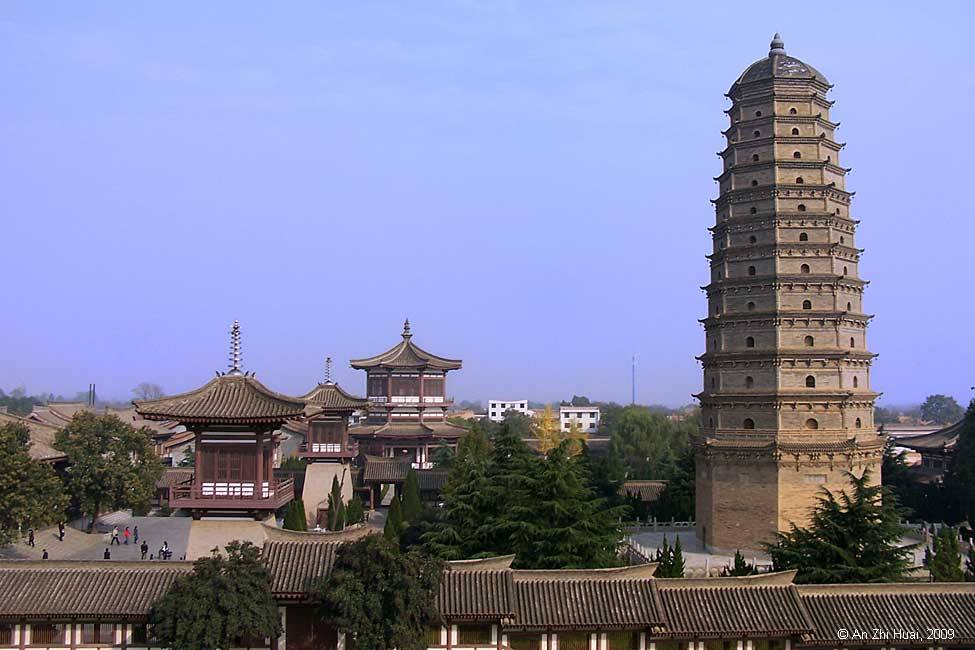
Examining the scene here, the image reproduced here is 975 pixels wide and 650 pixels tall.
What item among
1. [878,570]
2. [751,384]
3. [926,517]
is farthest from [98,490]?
[926,517]

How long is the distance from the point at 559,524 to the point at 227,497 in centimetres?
1008

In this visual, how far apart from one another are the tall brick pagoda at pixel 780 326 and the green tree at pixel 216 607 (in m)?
21.6

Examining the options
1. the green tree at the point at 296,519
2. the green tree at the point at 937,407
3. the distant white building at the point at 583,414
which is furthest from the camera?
the green tree at the point at 937,407

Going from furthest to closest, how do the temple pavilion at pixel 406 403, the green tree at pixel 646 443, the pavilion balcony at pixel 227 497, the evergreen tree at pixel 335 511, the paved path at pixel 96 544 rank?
the green tree at pixel 646 443 < the temple pavilion at pixel 406 403 < the evergreen tree at pixel 335 511 < the paved path at pixel 96 544 < the pavilion balcony at pixel 227 497

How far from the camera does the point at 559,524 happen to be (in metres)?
25.3

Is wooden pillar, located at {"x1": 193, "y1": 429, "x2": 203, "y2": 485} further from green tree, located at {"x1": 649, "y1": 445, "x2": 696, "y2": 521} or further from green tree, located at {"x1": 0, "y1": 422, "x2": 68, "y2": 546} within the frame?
green tree, located at {"x1": 649, "y1": 445, "x2": 696, "y2": 521}

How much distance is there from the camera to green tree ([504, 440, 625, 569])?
80.8 feet

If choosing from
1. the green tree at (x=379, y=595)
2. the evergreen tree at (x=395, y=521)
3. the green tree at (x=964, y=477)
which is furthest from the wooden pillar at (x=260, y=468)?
the green tree at (x=964, y=477)

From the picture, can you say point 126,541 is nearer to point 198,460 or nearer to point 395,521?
point 395,521

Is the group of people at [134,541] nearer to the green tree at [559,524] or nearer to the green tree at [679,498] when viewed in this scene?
the green tree at [559,524]

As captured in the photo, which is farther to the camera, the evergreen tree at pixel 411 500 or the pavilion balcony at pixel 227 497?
the evergreen tree at pixel 411 500

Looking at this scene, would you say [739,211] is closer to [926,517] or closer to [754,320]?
[754,320]

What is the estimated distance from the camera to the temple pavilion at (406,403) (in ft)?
174

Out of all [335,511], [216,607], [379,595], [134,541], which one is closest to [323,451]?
[335,511]
